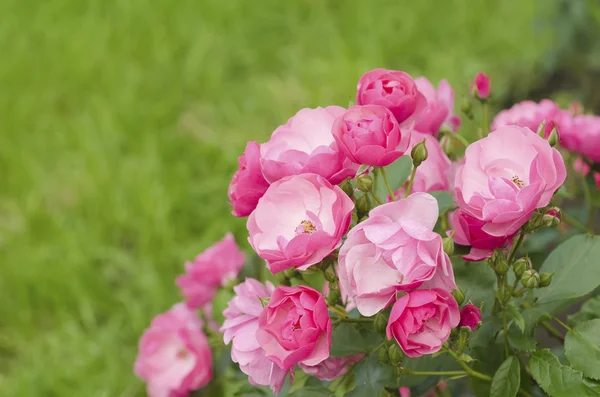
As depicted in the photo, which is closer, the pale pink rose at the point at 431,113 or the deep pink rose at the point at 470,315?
the deep pink rose at the point at 470,315

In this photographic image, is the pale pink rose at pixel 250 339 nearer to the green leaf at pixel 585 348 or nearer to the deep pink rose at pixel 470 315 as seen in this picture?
the deep pink rose at pixel 470 315

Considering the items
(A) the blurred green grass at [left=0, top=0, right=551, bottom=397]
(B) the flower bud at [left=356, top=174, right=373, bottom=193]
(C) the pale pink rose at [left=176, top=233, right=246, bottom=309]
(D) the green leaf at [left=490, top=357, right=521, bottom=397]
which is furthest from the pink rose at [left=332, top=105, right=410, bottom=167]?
(A) the blurred green grass at [left=0, top=0, right=551, bottom=397]

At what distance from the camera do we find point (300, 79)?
10.1ft

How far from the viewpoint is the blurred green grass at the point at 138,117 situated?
2223 mm

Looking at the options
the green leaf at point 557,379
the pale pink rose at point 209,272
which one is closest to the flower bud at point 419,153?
the green leaf at point 557,379

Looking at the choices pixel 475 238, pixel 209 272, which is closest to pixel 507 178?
pixel 475 238

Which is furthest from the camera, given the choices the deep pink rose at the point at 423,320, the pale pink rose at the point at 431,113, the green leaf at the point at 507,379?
the pale pink rose at the point at 431,113

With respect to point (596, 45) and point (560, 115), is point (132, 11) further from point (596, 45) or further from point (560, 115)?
point (560, 115)

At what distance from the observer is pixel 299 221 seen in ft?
2.52

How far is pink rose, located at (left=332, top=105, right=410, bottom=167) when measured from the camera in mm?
724

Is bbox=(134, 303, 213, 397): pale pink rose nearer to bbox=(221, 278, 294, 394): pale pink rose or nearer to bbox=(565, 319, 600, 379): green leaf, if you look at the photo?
bbox=(221, 278, 294, 394): pale pink rose

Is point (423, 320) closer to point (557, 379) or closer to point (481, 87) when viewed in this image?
point (557, 379)

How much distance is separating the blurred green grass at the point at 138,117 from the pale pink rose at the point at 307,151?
1.25m

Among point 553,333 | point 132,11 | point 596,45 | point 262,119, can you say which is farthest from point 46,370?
point 596,45
